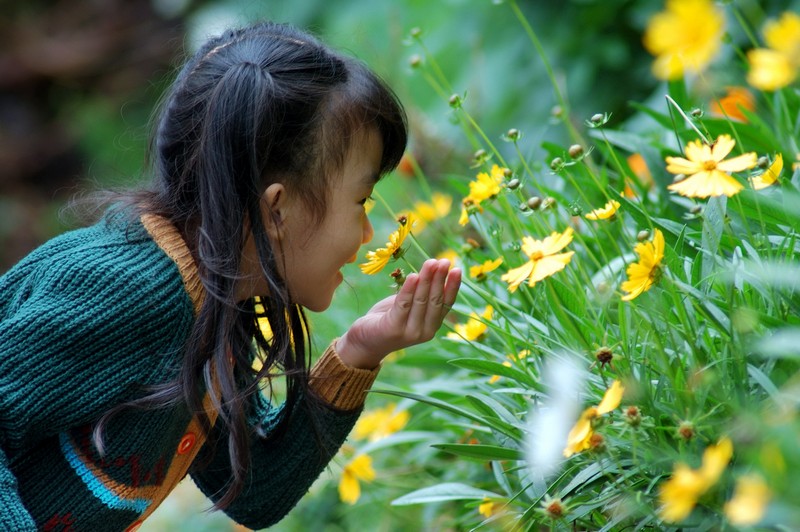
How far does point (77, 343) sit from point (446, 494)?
1.39 feet

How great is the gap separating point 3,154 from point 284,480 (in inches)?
147

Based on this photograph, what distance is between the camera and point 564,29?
7.22 ft

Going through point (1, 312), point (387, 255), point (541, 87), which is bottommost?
point (541, 87)

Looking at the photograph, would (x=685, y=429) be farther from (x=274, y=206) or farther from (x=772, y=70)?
(x=274, y=206)

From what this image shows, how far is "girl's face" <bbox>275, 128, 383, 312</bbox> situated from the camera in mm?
1063

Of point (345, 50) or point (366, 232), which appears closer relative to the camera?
point (366, 232)

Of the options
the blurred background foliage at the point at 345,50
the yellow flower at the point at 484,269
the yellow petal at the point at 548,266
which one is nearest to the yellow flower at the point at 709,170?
the yellow petal at the point at 548,266

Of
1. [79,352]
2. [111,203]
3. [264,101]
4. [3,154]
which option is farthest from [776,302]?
[3,154]

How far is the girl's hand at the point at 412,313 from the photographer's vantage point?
930 millimetres

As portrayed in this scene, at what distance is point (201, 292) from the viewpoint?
1047mm

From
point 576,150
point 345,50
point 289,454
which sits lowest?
point 289,454

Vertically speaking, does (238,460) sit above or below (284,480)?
above

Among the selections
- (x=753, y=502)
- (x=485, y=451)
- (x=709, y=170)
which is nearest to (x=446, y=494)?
(x=485, y=451)

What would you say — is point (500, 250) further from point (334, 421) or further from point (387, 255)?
point (334, 421)
